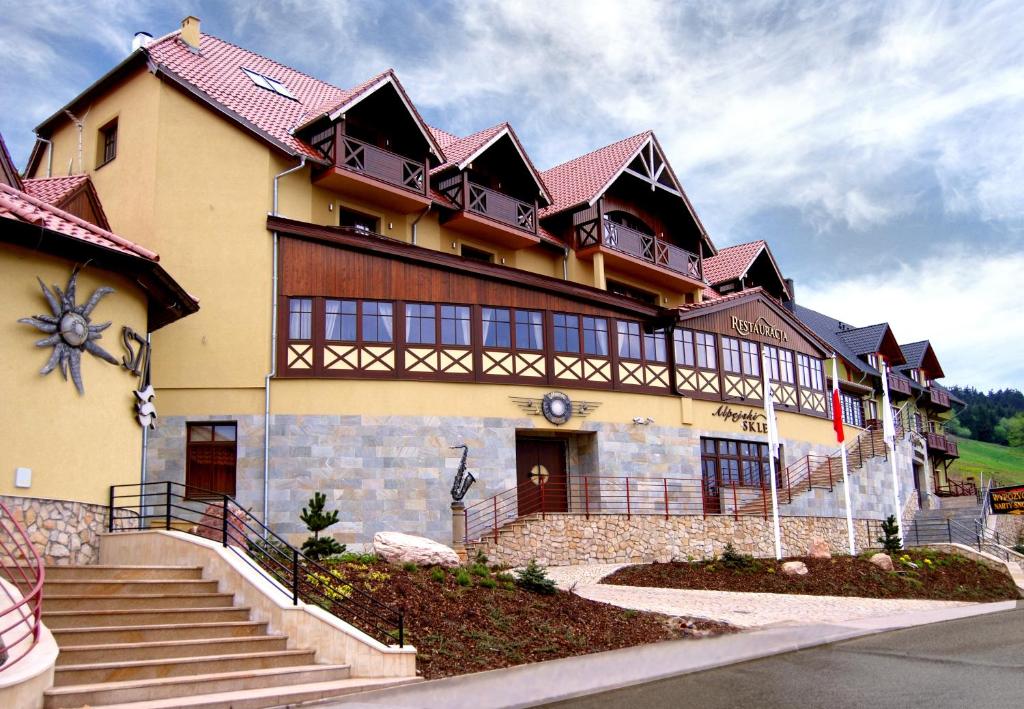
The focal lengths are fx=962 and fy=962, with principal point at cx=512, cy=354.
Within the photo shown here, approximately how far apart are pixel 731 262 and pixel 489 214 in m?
13.7

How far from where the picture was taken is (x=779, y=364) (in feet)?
105

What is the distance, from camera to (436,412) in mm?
23422

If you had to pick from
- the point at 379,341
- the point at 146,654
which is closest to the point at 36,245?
the point at 146,654

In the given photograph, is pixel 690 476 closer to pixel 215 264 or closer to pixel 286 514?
pixel 286 514

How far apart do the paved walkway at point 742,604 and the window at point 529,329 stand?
21.3ft

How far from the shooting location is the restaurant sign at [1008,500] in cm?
3844

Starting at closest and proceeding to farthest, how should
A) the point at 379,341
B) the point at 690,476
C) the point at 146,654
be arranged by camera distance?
the point at 146,654, the point at 379,341, the point at 690,476

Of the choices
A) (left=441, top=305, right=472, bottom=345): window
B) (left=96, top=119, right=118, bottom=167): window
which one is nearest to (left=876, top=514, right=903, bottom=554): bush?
(left=441, top=305, right=472, bottom=345): window

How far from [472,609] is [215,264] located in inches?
482

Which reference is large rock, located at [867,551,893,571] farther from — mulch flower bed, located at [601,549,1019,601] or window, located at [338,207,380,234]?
window, located at [338,207,380,234]

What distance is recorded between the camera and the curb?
10.4m

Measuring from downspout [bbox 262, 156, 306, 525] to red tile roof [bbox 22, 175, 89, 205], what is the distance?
4.52 m

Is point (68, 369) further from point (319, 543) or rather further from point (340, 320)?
point (340, 320)

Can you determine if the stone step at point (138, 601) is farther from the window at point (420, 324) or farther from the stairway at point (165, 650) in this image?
the window at point (420, 324)
